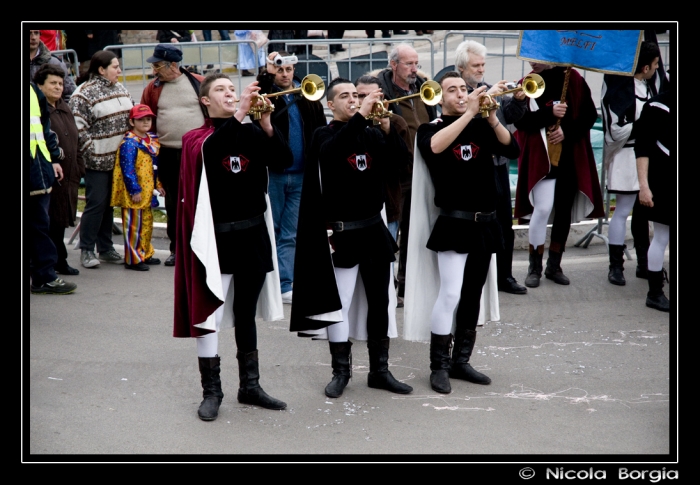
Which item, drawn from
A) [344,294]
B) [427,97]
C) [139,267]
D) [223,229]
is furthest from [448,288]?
[139,267]

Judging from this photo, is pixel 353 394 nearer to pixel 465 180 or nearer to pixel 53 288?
pixel 465 180

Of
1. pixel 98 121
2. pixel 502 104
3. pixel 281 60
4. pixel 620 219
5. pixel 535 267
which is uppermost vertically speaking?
pixel 281 60

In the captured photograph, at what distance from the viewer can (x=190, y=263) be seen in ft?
16.4

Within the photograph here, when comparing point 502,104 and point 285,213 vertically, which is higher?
point 502,104

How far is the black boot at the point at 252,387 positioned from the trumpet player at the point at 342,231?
35cm

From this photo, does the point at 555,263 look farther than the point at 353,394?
Yes

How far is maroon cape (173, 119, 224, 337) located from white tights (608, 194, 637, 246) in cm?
409

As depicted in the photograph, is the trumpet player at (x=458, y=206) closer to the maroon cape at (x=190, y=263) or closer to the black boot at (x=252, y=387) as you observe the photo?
the black boot at (x=252, y=387)

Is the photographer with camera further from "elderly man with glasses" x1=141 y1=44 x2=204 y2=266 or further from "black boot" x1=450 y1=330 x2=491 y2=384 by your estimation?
"black boot" x1=450 y1=330 x2=491 y2=384

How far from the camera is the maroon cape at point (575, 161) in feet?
24.9

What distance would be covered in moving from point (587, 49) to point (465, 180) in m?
2.53

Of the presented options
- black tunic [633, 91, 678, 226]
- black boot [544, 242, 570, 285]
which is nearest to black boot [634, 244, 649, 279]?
black boot [544, 242, 570, 285]

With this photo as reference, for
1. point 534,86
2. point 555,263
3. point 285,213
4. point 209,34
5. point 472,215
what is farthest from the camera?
point 209,34
